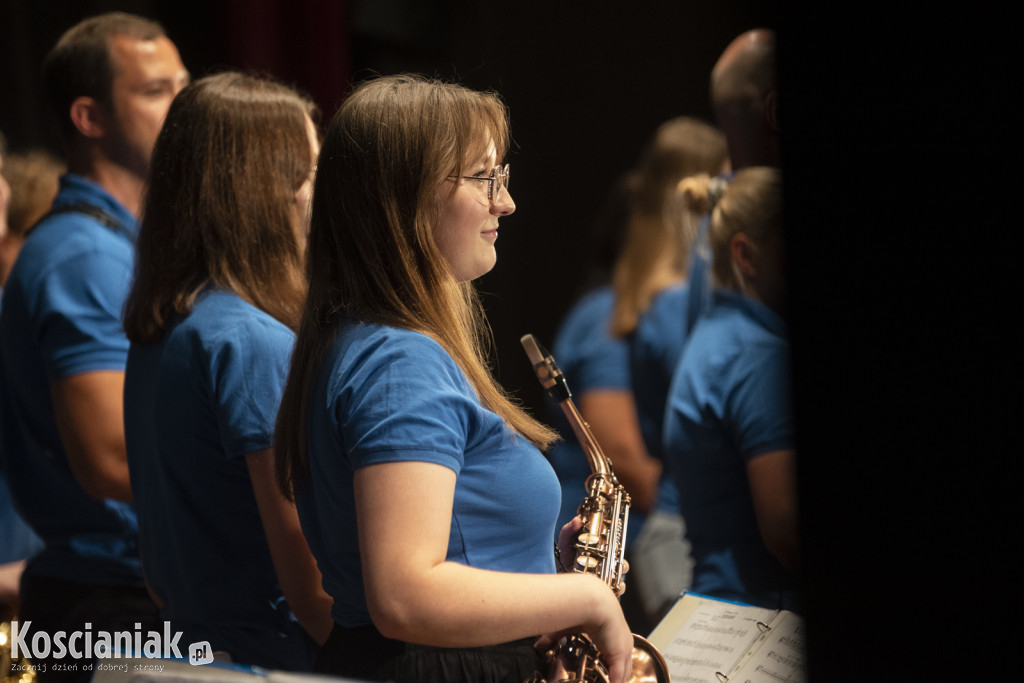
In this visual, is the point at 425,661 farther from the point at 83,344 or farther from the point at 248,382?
the point at 83,344

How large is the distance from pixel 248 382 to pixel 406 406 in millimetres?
519

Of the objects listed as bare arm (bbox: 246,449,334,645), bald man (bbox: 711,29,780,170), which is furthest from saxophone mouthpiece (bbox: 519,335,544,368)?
bald man (bbox: 711,29,780,170)

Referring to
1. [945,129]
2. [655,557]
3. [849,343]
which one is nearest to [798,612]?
[849,343]

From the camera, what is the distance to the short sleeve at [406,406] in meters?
1.27

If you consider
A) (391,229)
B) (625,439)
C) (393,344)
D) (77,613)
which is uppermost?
(391,229)

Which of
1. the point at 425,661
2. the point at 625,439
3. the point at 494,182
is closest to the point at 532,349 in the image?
the point at 494,182

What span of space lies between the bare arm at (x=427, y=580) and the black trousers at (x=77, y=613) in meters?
1.05

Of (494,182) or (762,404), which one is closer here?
(494,182)

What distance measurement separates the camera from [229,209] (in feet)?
6.05

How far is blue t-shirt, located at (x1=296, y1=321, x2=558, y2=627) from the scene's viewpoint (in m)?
1.29

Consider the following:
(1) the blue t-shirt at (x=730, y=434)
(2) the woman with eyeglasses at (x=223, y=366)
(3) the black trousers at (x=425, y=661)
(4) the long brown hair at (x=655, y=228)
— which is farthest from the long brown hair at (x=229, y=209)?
(4) the long brown hair at (x=655, y=228)

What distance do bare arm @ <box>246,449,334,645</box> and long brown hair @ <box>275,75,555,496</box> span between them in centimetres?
21

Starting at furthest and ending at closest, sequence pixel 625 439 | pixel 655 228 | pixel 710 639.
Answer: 1. pixel 655 228
2. pixel 625 439
3. pixel 710 639

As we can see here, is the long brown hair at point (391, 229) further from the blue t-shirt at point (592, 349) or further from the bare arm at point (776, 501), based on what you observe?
the blue t-shirt at point (592, 349)
